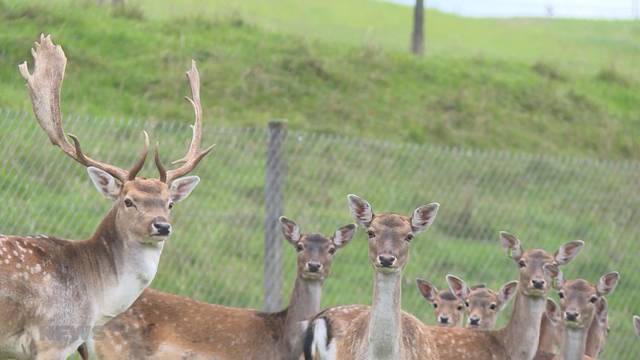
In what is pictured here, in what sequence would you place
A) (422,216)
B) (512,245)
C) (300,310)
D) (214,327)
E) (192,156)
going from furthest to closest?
(512,245) → (300,310) → (214,327) → (192,156) → (422,216)

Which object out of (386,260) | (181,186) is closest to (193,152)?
(181,186)

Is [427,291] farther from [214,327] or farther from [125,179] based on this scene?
[125,179]

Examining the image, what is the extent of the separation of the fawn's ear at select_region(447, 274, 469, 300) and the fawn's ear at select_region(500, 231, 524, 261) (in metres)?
0.57

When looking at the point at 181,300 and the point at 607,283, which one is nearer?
the point at 181,300

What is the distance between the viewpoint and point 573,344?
9.42 m

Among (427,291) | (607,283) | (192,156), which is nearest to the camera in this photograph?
(192,156)

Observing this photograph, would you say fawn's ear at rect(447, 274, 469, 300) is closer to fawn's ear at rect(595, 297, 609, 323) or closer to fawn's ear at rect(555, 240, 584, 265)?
fawn's ear at rect(555, 240, 584, 265)

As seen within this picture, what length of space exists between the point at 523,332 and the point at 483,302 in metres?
1.08

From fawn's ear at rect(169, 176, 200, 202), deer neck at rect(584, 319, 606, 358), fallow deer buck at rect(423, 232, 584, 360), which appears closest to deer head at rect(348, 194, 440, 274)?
fawn's ear at rect(169, 176, 200, 202)

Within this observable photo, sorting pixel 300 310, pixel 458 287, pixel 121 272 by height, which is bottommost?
pixel 458 287

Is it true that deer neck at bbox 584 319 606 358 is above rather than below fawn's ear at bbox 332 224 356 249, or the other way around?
below

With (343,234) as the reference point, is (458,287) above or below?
below

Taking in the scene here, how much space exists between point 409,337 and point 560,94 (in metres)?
11.2

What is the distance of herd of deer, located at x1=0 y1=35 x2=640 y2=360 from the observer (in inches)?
282
